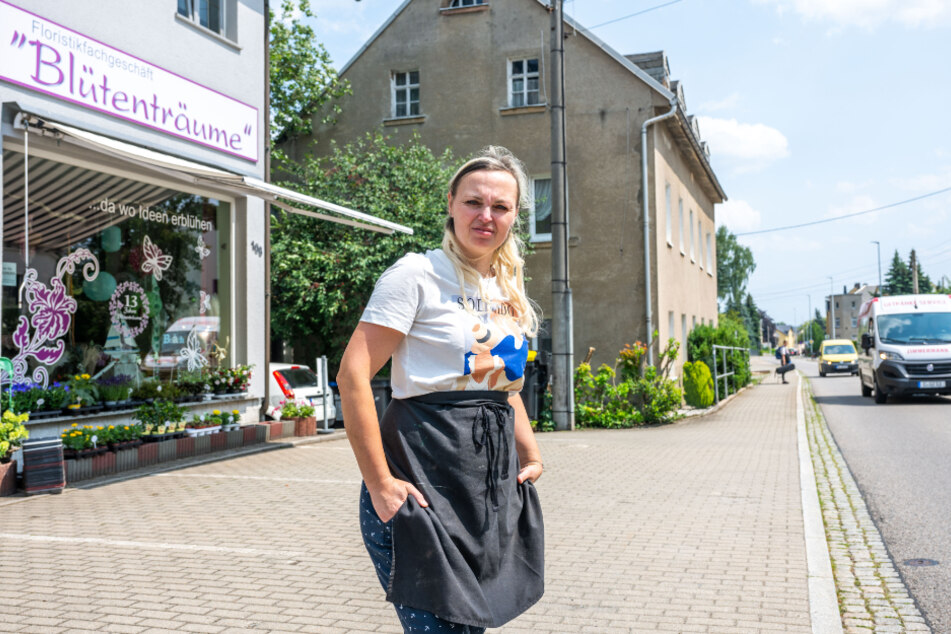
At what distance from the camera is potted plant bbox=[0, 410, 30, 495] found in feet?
25.0

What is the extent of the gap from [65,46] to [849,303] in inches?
6715

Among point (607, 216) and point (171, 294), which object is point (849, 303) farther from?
point (171, 294)

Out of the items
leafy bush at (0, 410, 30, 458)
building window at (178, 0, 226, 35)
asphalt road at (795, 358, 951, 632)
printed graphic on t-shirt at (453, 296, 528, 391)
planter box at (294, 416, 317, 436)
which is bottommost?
asphalt road at (795, 358, 951, 632)

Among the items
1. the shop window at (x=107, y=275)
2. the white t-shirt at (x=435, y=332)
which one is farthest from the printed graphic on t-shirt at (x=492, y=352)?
the shop window at (x=107, y=275)

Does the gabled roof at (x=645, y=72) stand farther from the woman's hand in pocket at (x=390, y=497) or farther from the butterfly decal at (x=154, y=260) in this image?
the woman's hand in pocket at (x=390, y=497)

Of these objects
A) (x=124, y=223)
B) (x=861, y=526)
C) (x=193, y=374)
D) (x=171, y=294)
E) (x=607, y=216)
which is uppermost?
(x=607, y=216)

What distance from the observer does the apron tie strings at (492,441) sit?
7.76ft

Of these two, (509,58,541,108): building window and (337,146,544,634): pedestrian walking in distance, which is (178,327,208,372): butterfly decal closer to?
(337,146,544,634): pedestrian walking in distance

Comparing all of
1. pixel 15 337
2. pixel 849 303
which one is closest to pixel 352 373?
pixel 15 337

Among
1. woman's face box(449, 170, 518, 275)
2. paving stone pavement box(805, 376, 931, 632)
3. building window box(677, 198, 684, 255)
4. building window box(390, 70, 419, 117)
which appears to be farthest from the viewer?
building window box(677, 198, 684, 255)

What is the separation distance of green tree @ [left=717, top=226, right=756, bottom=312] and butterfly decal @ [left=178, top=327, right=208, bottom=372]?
64.9 metres

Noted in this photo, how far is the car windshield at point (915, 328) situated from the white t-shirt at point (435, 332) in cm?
1952

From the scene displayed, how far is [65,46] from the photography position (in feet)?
29.9

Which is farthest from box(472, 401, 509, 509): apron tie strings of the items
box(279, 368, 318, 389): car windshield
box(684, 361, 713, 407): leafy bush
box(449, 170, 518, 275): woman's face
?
box(684, 361, 713, 407): leafy bush
